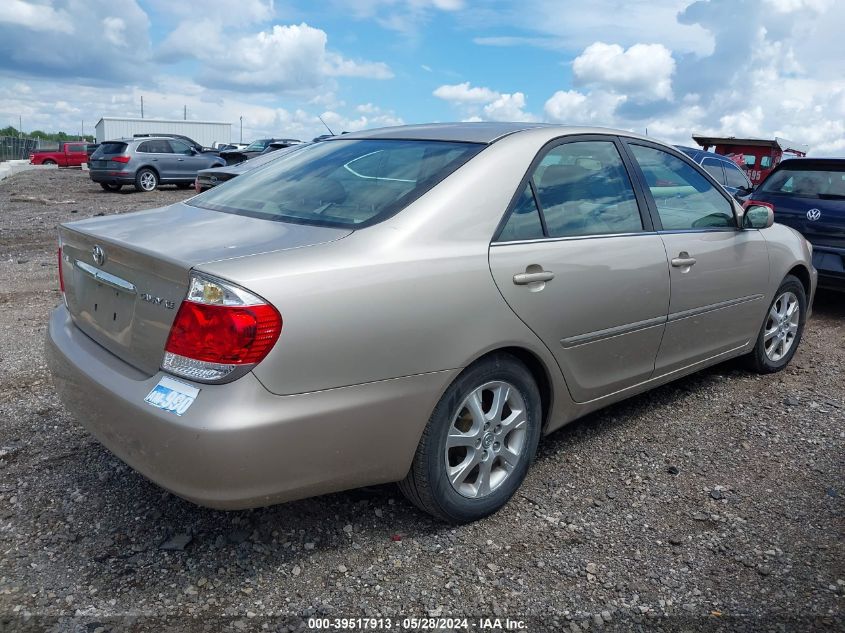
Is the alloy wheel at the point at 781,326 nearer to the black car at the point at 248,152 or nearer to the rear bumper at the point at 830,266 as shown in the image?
the rear bumper at the point at 830,266

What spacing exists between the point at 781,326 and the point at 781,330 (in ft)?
0.10

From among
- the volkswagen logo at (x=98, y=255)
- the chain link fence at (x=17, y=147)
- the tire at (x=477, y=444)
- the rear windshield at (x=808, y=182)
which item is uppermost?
the rear windshield at (x=808, y=182)

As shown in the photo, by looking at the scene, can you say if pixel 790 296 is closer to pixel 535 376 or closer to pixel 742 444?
pixel 742 444

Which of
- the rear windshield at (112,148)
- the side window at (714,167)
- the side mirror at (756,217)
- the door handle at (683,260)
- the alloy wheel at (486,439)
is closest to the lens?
the alloy wheel at (486,439)

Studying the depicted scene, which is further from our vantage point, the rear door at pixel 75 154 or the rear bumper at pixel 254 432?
the rear door at pixel 75 154

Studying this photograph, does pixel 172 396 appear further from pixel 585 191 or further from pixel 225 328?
pixel 585 191

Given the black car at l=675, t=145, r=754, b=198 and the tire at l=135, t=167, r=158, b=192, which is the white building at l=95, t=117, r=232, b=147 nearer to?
the tire at l=135, t=167, r=158, b=192

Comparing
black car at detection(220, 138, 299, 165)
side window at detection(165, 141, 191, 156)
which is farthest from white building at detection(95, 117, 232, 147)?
side window at detection(165, 141, 191, 156)

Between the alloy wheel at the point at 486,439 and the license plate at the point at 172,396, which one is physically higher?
the license plate at the point at 172,396

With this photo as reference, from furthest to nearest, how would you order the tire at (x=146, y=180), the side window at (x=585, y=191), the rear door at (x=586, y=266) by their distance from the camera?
the tire at (x=146, y=180), the side window at (x=585, y=191), the rear door at (x=586, y=266)

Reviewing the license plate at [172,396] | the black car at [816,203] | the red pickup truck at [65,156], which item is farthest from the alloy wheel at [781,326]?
the red pickup truck at [65,156]

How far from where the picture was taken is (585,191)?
3.39 metres

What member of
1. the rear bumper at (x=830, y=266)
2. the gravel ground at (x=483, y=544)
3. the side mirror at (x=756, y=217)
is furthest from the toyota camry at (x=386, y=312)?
the rear bumper at (x=830, y=266)

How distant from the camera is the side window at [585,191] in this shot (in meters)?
3.17
